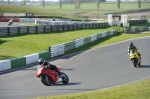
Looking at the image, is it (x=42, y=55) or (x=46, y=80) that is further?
(x=42, y=55)

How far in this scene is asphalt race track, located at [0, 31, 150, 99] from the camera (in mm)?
15720

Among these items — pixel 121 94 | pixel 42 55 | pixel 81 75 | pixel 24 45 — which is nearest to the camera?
pixel 121 94

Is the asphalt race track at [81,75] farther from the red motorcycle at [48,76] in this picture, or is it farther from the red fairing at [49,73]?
the red fairing at [49,73]

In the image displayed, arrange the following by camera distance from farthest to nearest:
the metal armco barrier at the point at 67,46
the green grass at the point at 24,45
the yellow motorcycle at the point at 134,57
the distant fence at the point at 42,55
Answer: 1. the metal armco barrier at the point at 67,46
2. the green grass at the point at 24,45
3. the yellow motorcycle at the point at 134,57
4. the distant fence at the point at 42,55

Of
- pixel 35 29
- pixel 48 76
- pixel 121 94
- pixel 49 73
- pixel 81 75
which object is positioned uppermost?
pixel 35 29

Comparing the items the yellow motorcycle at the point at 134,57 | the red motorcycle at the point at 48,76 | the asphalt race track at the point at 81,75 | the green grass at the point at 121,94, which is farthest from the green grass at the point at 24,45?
the green grass at the point at 121,94

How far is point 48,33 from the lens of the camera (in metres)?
43.6

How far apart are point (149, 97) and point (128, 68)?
867cm

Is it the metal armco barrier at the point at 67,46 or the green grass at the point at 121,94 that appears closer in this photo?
the green grass at the point at 121,94

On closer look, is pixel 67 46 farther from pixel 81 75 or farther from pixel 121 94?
pixel 121 94

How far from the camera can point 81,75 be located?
1980 cm

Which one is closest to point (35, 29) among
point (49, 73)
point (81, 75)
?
point (81, 75)

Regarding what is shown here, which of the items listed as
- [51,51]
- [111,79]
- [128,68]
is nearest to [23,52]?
[51,51]

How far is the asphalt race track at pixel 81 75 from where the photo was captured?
51.6ft
